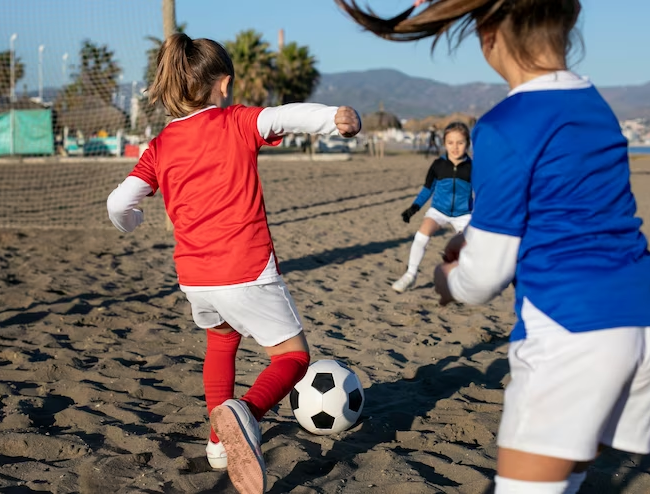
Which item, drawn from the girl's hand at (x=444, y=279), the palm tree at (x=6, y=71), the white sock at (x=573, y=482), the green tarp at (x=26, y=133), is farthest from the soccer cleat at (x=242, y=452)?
the green tarp at (x=26, y=133)

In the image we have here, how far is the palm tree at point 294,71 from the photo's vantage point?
50.3 m

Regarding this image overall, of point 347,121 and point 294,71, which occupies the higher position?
point 294,71

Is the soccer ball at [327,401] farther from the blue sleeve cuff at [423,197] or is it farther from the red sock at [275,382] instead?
the blue sleeve cuff at [423,197]

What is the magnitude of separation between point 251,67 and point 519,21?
155ft

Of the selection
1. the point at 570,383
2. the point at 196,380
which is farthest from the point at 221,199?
the point at 196,380

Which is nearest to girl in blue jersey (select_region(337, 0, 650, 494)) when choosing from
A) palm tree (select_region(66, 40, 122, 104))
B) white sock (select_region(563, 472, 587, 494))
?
white sock (select_region(563, 472, 587, 494))

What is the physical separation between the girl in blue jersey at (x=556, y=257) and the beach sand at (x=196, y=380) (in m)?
1.35

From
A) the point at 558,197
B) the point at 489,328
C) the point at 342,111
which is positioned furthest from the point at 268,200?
the point at 558,197

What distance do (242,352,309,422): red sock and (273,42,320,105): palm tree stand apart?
48.1m

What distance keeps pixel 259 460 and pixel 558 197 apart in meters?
1.40

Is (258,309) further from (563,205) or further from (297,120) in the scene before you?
(563,205)

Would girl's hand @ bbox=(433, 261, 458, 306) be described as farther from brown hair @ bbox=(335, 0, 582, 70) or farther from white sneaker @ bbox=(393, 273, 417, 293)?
white sneaker @ bbox=(393, 273, 417, 293)

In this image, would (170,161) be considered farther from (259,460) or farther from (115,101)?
(115,101)

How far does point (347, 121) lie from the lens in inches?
97.0
